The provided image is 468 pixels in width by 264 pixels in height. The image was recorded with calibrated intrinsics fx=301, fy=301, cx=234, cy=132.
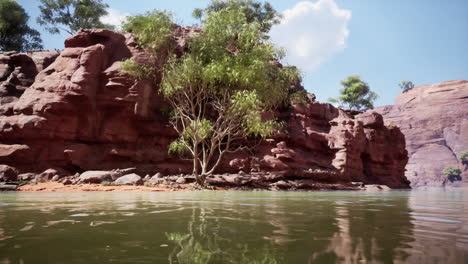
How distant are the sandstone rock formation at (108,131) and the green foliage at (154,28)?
4271mm

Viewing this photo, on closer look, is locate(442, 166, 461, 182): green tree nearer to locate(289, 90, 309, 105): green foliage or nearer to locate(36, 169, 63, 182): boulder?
locate(289, 90, 309, 105): green foliage

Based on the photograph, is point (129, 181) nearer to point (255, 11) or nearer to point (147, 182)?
point (147, 182)

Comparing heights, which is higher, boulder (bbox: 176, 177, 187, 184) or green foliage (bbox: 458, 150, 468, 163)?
green foliage (bbox: 458, 150, 468, 163)

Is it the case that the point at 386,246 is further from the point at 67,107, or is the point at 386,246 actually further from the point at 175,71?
the point at 67,107

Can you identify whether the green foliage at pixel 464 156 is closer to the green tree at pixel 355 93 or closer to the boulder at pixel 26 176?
the green tree at pixel 355 93

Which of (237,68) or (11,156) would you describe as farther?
(11,156)

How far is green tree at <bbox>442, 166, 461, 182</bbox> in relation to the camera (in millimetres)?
64175

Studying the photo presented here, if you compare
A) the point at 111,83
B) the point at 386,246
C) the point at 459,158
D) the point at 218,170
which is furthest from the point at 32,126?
the point at 459,158

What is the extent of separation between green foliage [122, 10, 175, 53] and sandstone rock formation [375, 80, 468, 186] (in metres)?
68.9

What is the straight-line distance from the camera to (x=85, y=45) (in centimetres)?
2162

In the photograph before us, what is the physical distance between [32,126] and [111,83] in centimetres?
534

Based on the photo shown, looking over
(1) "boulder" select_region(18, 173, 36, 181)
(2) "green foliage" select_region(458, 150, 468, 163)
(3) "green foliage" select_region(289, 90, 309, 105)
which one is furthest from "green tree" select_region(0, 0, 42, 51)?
(2) "green foliage" select_region(458, 150, 468, 163)

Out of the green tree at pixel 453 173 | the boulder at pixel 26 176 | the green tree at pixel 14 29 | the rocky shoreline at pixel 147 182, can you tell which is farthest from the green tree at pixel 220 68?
the green tree at pixel 453 173

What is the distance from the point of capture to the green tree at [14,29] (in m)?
30.0
